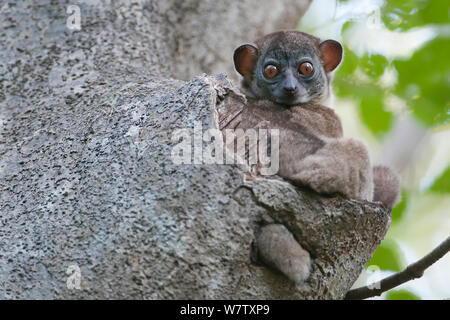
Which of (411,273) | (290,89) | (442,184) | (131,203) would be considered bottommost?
(442,184)

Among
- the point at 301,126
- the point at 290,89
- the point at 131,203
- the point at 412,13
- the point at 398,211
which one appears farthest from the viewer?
the point at 412,13

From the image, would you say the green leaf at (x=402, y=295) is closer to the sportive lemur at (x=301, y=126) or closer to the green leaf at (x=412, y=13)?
the sportive lemur at (x=301, y=126)

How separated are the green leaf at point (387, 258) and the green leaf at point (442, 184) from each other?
0.84 m

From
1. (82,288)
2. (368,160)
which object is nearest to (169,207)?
(82,288)

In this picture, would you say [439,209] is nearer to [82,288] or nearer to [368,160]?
[368,160]

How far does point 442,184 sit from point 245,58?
1747 mm

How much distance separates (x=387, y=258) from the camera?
344 centimetres

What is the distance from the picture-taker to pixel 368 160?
2.61 metres

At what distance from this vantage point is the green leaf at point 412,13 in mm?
4125

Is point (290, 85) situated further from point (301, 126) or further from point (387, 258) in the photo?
point (387, 258)

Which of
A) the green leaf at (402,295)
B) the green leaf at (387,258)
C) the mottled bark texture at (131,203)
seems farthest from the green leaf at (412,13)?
the mottled bark texture at (131,203)

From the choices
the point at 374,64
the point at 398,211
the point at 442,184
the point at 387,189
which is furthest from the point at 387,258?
the point at 374,64

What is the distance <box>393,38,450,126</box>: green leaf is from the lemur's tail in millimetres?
1013

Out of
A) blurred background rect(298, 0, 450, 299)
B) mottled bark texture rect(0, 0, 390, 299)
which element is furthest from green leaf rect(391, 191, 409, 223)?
mottled bark texture rect(0, 0, 390, 299)
